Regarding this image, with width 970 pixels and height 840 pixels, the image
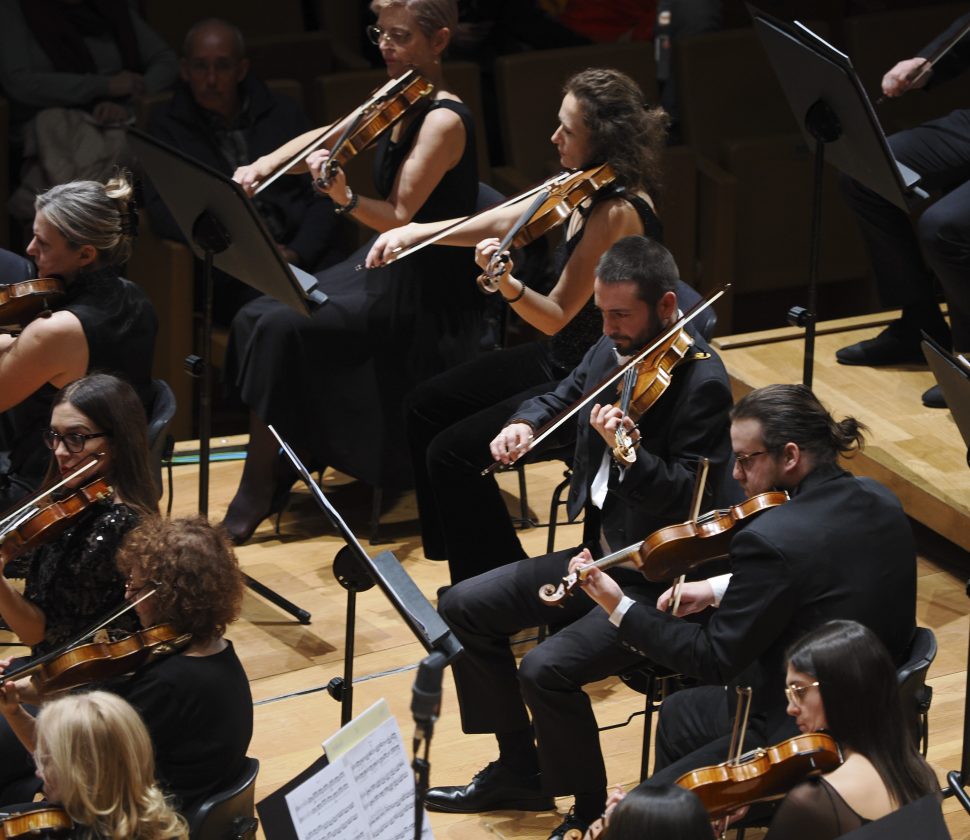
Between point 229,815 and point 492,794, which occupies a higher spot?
point 229,815

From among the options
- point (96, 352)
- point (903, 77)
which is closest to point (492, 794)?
point (96, 352)

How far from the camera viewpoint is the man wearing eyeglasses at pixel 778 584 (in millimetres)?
2879

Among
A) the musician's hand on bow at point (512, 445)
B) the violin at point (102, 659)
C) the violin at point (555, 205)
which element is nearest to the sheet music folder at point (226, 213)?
the violin at point (555, 205)

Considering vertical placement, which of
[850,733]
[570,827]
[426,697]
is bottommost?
[570,827]

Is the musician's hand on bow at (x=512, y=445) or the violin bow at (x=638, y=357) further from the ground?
the violin bow at (x=638, y=357)

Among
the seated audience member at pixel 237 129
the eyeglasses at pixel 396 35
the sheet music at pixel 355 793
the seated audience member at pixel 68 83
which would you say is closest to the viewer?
the sheet music at pixel 355 793

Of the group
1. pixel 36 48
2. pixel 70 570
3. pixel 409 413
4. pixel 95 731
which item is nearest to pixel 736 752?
pixel 95 731

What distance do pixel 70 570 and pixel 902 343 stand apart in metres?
2.64

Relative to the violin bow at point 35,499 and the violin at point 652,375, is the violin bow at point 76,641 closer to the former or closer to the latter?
the violin bow at point 35,499

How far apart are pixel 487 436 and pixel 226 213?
2.74ft

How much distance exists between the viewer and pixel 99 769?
2.60 metres

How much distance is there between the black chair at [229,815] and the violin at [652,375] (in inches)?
37.6

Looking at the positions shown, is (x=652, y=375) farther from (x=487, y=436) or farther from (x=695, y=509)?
(x=487, y=436)

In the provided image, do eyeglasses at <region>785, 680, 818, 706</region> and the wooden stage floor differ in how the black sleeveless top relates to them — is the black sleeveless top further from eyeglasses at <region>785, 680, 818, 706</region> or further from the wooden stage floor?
eyeglasses at <region>785, 680, 818, 706</region>
